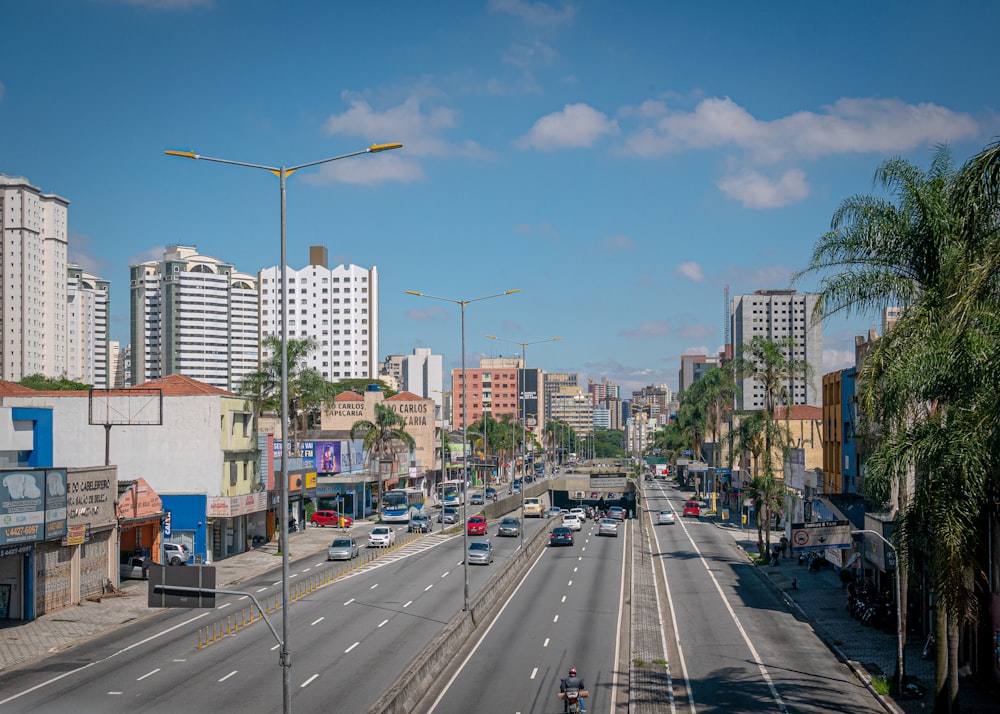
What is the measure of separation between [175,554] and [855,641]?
119 ft

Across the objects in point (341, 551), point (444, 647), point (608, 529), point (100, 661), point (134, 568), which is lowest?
point (608, 529)

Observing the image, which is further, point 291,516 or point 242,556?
point 291,516

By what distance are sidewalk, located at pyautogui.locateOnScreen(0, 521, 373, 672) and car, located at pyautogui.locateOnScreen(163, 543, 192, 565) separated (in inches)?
83.7

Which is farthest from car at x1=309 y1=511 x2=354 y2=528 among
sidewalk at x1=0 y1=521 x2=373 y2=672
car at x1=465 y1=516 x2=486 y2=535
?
sidewalk at x1=0 y1=521 x2=373 y2=672

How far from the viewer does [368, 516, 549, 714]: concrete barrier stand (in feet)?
84.1

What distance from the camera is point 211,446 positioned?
197 feet

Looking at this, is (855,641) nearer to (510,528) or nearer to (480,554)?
(480,554)

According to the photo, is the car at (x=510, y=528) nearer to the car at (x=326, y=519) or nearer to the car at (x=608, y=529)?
the car at (x=608, y=529)

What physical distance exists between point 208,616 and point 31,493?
29.2 feet

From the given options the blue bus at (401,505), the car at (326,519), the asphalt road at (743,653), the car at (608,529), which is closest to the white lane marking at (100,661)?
the asphalt road at (743,653)

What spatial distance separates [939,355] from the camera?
70.7 feet

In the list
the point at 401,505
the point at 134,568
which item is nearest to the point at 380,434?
the point at 401,505

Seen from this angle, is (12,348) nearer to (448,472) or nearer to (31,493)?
(448,472)

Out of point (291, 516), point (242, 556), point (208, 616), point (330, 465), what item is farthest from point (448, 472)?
point (208, 616)
